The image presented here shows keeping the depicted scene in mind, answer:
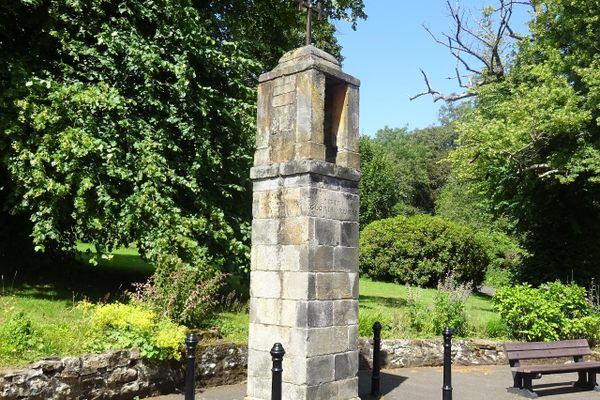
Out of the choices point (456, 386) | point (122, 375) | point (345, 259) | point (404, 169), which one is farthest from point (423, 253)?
point (404, 169)

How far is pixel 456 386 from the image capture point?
905cm

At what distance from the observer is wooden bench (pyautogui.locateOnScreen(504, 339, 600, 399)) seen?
8586 mm

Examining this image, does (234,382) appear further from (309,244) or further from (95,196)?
(95,196)

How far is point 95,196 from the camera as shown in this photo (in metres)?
10.4

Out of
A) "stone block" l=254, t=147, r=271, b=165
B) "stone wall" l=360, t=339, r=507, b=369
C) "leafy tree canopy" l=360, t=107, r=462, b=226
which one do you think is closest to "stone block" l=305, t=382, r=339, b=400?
"stone block" l=254, t=147, r=271, b=165

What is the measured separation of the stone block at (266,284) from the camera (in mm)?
6851

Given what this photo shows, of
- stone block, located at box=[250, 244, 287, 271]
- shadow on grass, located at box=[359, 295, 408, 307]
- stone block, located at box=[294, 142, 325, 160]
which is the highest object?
stone block, located at box=[294, 142, 325, 160]

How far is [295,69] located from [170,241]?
465 cm

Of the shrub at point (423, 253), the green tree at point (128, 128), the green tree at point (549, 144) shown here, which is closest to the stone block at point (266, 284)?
the green tree at point (128, 128)

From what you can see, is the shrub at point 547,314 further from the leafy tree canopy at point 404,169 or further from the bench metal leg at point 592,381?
the leafy tree canopy at point 404,169

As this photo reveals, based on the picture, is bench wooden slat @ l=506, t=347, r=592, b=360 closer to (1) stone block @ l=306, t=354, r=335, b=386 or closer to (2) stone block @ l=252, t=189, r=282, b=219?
(1) stone block @ l=306, t=354, r=335, b=386

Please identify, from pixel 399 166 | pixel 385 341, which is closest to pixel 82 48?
pixel 385 341

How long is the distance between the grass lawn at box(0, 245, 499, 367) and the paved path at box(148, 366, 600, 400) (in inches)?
41.1

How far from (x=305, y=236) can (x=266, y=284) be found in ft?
2.97
